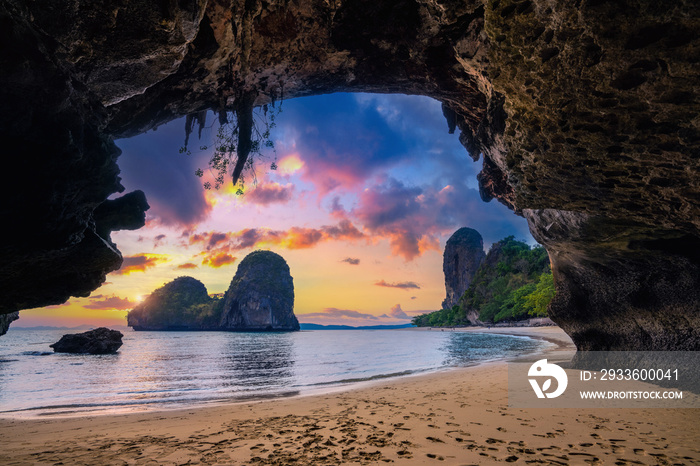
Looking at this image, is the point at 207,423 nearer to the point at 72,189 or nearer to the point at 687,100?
the point at 72,189

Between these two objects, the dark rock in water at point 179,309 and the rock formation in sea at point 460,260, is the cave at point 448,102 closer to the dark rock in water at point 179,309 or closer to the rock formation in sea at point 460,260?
the rock formation in sea at point 460,260

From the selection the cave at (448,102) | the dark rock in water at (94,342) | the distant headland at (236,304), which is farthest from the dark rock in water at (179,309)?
the cave at (448,102)

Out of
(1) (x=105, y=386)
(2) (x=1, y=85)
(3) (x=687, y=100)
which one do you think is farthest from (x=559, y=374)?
(1) (x=105, y=386)

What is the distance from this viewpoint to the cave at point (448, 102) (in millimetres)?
3046

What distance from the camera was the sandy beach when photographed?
12.2 feet

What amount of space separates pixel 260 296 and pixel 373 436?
379 feet

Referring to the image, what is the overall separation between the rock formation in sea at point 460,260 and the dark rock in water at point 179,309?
312 ft

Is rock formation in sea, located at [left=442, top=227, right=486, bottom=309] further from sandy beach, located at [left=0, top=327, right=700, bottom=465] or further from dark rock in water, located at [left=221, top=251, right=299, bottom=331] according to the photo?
sandy beach, located at [left=0, top=327, right=700, bottom=465]

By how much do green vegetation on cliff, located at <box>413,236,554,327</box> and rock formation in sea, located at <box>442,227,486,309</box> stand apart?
107ft

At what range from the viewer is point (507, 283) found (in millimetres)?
71250
